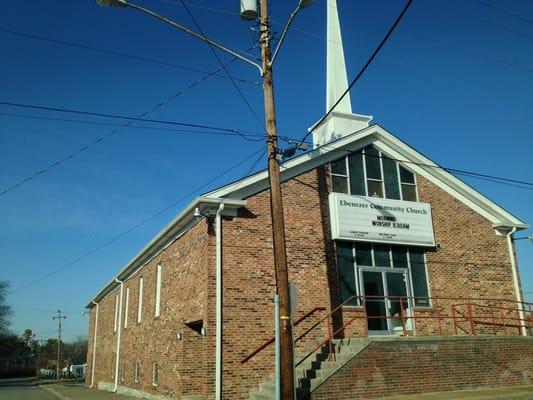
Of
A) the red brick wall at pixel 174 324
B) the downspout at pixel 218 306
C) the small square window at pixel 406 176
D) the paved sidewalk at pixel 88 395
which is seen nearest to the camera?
the downspout at pixel 218 306

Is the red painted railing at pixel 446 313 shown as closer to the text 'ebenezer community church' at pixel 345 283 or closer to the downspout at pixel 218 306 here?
the text 'ebenezer community church' at pixel 345 283

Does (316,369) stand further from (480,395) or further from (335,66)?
(335,66)

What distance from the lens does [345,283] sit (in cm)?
1672

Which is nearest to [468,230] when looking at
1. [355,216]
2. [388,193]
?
[388,193]

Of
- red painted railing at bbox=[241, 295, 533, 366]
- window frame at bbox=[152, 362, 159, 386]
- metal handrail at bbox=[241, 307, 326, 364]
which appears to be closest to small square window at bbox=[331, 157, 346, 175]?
red painted railing at bbox=[241, 295, 533, 366]

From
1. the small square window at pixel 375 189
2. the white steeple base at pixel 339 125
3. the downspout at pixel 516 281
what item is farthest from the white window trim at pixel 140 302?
the downspout at pixel 516 281

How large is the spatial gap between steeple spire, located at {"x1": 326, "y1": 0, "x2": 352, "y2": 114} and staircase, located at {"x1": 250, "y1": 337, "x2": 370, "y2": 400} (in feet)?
33.0

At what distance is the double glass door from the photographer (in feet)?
55.5

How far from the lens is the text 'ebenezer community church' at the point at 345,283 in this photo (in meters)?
14.0

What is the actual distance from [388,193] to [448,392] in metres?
7.08

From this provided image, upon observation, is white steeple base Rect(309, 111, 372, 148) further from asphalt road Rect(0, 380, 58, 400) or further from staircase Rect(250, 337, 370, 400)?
asphalt road Rect(0, 380, 58, 400)

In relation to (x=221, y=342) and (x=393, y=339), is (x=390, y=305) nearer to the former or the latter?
(x=393, y=339)

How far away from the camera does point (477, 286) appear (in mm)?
18594

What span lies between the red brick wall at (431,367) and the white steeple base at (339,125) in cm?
890
